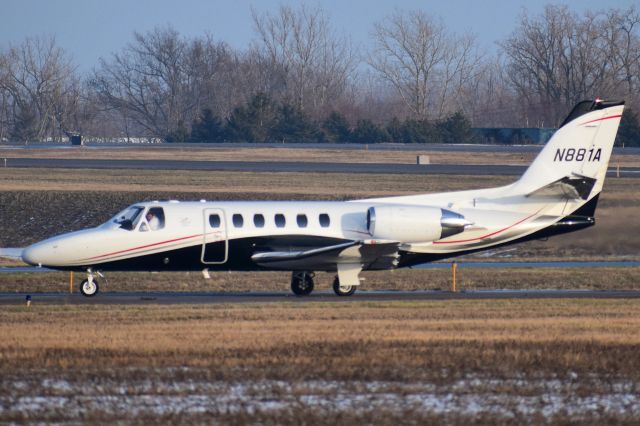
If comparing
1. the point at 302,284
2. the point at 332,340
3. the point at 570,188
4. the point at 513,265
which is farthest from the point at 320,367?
the point at 513,265

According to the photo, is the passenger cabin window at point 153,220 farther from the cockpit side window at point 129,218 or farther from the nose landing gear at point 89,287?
the nose landing gear at point 89,287

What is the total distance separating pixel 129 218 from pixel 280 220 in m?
3.52

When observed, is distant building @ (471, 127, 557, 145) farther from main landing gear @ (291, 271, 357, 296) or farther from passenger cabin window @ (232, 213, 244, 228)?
passenger cabin window @ (232, 213, 244, 228)

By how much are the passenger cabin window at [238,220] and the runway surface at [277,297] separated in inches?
66.3

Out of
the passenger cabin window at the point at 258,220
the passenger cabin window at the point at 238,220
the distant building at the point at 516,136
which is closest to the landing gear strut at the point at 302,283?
the passenger cabin window at the point at 258,220

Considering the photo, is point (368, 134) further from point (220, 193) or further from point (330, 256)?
point (330, 256)

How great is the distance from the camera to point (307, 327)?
18.3m

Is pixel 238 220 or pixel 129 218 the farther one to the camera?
pixel 238 220

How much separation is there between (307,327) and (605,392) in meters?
6.66

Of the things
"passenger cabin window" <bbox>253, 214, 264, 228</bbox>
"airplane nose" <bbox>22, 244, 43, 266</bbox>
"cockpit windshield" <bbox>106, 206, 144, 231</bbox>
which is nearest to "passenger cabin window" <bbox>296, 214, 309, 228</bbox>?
"passenger cabin window" <bbox>253, 214, 264, 228</bbox>

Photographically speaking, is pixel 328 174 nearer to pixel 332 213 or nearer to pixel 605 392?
pixel 332 213

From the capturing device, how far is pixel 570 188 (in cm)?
2644

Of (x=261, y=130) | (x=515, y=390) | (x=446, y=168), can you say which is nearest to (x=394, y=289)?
(x=515, y=390)

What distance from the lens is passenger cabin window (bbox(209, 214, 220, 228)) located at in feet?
83.0
